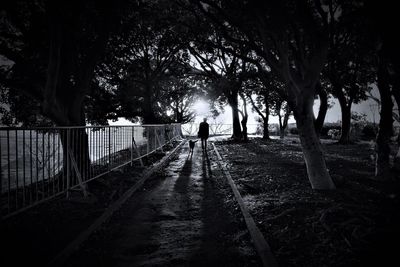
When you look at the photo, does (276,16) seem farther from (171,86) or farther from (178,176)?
(171,86)

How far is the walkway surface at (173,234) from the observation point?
3875 millimetres

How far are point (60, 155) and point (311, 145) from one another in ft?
23.4

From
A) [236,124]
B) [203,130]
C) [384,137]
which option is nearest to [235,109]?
[236,124]

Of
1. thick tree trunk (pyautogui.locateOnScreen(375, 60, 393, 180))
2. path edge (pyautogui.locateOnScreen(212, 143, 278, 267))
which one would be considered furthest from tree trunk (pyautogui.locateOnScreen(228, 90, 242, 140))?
path edge (pyautogui.locateOnScreen(212, 143, 278, 267))

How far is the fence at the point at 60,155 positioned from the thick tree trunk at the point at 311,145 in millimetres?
5262

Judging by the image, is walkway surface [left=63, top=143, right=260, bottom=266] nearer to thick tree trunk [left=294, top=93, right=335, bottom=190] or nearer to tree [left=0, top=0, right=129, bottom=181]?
thick tree trunk [left=294, top=93, right=335, bottom=190]

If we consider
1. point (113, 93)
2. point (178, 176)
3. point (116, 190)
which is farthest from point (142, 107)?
Result: point (116, 190)

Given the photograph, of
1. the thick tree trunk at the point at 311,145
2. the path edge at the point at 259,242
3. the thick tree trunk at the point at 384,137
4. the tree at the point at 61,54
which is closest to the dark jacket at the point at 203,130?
the tree at the point at 61,54

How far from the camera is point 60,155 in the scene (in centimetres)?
899

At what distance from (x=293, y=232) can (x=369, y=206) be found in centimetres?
208

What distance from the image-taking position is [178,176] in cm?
999

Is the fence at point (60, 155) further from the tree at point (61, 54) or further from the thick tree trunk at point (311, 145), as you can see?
the thick tree trunk at point (311, 145)

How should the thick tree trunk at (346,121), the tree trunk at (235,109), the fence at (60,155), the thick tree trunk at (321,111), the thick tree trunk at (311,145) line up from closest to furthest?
the fence at (60,155) < the thick tree trunk at (311,145) < the thick tree trunk at (321,111) < the thick tree trunk at (346,121) < the tree trunk at (235,109)

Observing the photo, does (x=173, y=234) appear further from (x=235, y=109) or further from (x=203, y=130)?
(x=235, y=109)
